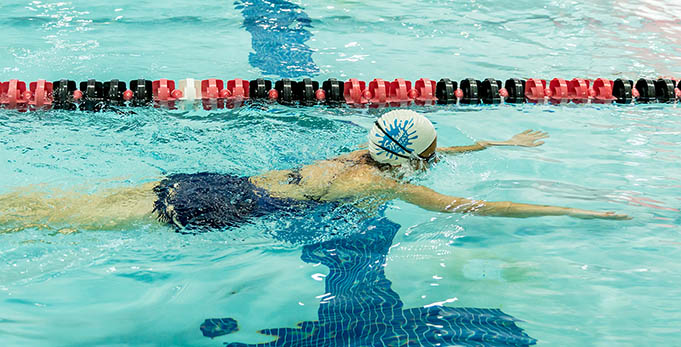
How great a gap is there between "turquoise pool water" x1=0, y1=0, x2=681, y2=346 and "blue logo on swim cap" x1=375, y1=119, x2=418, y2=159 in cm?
45

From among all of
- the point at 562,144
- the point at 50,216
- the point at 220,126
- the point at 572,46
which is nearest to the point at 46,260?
the point at 50,216

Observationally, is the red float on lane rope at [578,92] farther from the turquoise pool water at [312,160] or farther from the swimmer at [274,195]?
the swimmer at [274,195]

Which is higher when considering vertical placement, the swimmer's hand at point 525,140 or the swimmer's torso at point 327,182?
the swimmer's hand at point 525,140

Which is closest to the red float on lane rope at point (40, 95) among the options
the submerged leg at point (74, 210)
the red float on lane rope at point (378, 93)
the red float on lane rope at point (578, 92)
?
the submerged leg at point (74, 210)

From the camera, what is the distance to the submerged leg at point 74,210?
125 inches

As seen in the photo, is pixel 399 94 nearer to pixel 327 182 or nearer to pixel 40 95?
pixel 327 182

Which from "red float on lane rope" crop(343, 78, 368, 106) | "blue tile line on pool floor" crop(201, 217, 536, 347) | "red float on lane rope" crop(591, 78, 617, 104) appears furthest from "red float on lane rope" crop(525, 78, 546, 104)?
"blue tile line on pool floor" crop(201, 217, 536, 347)

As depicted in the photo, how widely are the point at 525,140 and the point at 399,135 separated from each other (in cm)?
163

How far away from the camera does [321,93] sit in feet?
17.8

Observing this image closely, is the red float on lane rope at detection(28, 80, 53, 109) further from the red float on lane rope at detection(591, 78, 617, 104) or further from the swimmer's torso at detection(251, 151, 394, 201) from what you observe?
the red float on lane rope at detection(591, 78, 617, 104)

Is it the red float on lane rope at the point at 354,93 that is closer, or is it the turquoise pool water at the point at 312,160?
the turquoise pool water at the point at 312,160

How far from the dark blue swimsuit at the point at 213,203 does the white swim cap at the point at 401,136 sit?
20.8 inches

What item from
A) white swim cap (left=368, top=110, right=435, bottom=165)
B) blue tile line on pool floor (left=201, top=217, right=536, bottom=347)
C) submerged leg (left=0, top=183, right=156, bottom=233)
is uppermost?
white swim cap (left=368, top=110, right=435, bottom=165)

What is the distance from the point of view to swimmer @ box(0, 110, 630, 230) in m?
3.22
